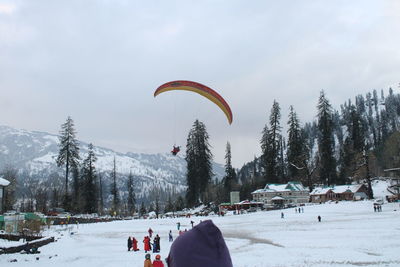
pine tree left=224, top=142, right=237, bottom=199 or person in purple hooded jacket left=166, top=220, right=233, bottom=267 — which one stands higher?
pine tree left=224, top=142, right=237, bottom=199

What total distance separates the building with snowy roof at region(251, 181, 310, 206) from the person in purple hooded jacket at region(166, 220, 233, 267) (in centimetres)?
6596

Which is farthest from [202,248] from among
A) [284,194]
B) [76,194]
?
[76,194]

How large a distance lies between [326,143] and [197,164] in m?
26.5

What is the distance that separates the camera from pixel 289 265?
54.7ft

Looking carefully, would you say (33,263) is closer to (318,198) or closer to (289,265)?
(289,265)

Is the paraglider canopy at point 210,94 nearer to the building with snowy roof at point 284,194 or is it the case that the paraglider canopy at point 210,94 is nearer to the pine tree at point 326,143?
the building with snowy roof at point 284,194

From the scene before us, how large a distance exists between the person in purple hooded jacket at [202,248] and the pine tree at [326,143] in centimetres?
7425

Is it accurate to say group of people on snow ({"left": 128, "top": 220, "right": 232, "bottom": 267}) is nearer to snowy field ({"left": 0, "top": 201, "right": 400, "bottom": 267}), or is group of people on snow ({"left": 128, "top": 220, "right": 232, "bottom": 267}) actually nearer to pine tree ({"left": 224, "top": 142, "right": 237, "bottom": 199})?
snowy field ({"left": 0, "top": 201, "right": 400, "bottom": 267})

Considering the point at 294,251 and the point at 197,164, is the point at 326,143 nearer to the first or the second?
the point at 197,164

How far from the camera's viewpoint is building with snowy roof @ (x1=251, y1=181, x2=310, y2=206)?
2655 inches

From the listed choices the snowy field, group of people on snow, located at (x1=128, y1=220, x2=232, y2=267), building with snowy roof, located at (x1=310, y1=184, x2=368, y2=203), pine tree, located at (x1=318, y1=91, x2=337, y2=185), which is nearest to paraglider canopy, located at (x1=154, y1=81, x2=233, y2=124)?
the snowy field

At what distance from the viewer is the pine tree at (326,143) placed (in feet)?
237

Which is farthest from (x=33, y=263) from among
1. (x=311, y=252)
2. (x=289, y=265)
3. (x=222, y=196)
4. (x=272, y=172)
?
(x=222, y=196)

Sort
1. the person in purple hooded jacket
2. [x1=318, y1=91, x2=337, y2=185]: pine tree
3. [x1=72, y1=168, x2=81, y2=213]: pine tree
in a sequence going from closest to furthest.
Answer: the person in purple hooded jacket < [x1=72, y1=168, x2=81, y2=213]: pine tree < [x1=318, y1=91, x2=337, y2=185]: pine tree
